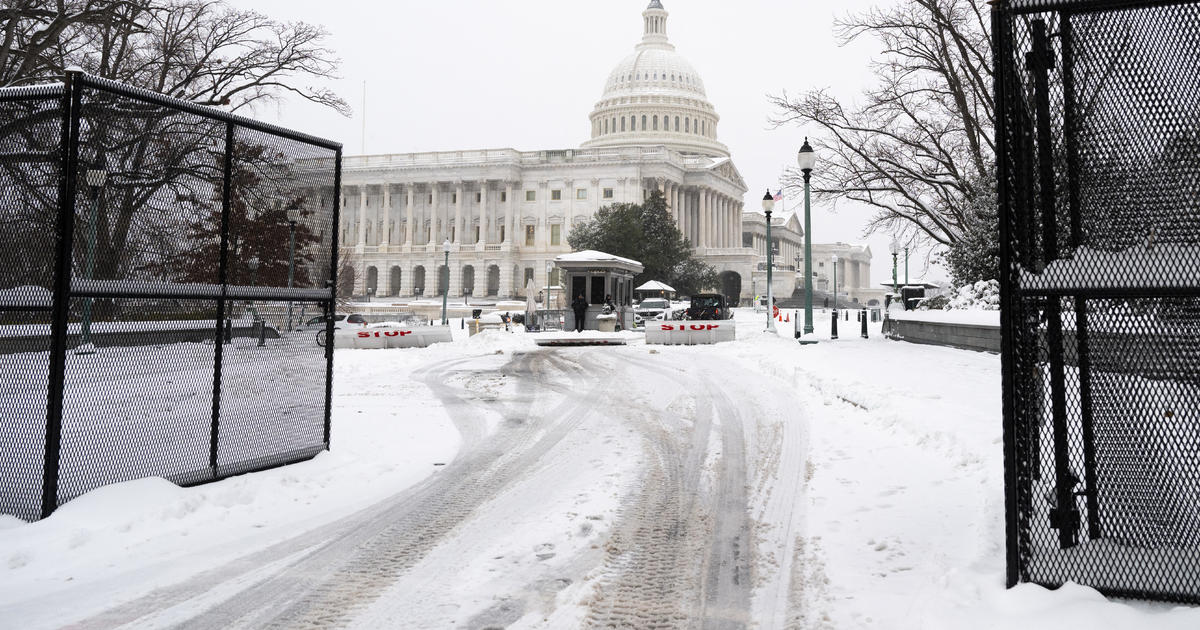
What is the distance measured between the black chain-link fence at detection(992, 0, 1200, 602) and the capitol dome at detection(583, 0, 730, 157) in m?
124

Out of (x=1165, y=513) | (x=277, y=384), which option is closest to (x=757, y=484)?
(x=1165, y=513)

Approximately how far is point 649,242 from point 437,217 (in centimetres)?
4754

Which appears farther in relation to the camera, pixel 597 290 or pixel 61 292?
pixel 597 290

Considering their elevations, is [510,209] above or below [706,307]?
above

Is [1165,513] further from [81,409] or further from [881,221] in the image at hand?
[881,221]

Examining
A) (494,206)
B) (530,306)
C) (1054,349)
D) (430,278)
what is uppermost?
(494,206)

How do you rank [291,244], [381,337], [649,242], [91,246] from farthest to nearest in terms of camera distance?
1. [649,242]
2. [381,337]
3. [291,244]
4. [91,246]

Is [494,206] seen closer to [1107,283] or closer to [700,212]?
[700,212]

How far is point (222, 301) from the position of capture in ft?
21.3

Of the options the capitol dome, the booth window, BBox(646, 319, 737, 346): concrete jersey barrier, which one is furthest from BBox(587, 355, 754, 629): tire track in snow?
the capitol dome

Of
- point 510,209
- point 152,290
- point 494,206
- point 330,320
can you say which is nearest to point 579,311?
point 330,320

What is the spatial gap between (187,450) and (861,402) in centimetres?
822

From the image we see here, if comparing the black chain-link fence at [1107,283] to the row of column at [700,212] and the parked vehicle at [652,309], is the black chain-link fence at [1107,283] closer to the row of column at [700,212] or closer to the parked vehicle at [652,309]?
the parked vehicle at [652,309]

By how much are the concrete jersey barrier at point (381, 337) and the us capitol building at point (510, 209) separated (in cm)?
7329
